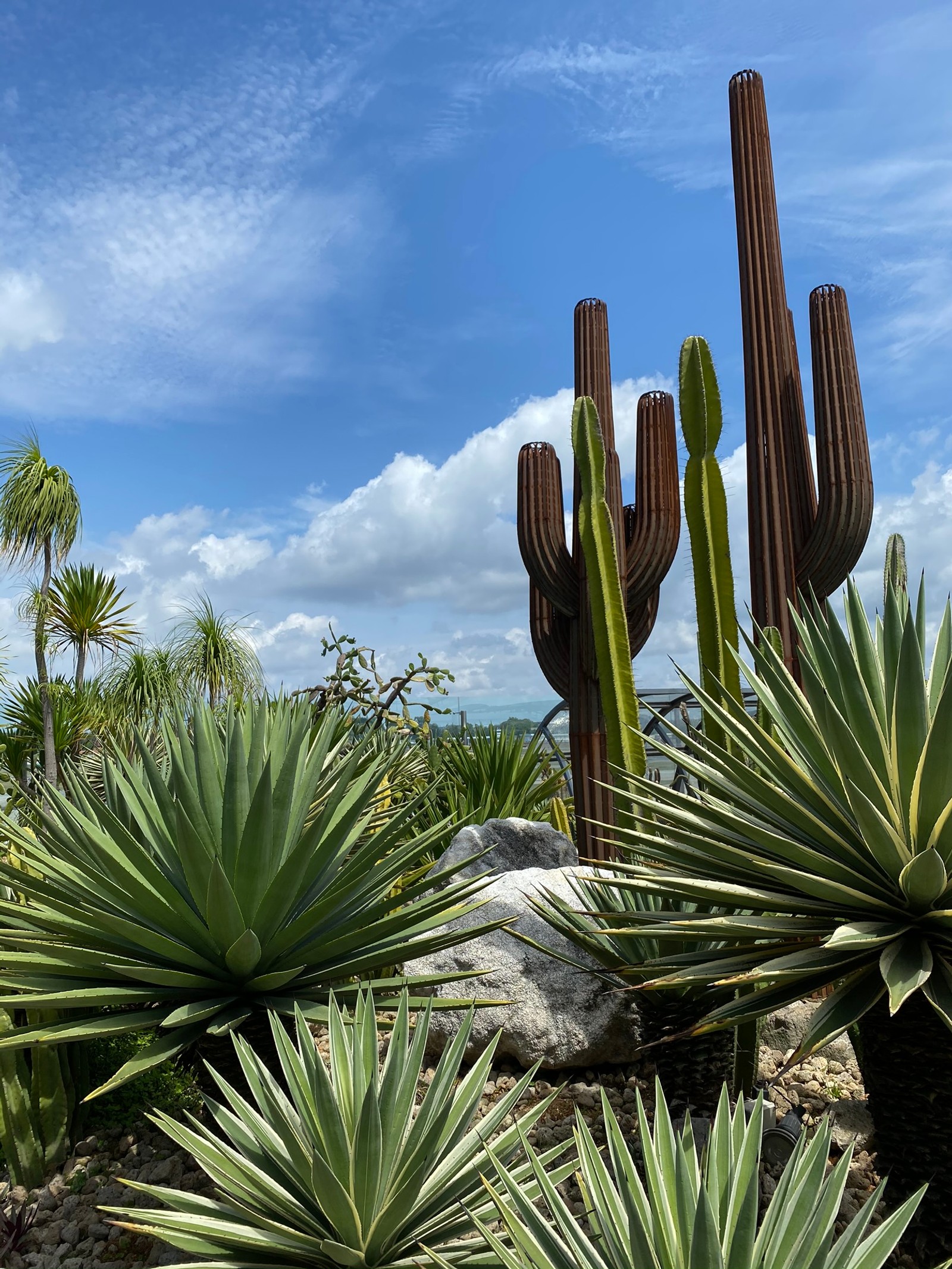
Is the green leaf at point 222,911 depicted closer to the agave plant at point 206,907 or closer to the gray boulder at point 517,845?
the agave plant at point 206,907

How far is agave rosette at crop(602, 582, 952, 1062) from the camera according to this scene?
2162 mm

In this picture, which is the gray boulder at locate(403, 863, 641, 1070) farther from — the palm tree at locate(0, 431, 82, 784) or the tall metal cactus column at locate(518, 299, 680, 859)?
the palm tree at locate(0, 431, 82, 784)

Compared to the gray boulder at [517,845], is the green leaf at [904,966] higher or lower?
lower

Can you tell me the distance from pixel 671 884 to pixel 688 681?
2.72ft

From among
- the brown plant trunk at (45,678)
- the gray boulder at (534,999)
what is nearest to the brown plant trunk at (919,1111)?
the gray boulder at (534,999)

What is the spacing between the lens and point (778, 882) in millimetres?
2469

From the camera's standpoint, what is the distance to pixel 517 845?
484cm

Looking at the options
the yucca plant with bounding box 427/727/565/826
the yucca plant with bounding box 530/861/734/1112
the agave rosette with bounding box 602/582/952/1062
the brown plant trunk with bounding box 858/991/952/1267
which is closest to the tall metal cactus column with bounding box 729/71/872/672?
the yucca plant with bounding box 427/727/565/826

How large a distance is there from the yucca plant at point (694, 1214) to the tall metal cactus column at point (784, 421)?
488 cm

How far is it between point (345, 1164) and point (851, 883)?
4.44 ft

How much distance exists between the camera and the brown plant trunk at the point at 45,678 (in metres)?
13.0

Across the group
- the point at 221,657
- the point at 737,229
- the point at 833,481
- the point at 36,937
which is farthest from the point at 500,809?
the point at 221,657

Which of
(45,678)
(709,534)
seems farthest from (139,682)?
(709,534)

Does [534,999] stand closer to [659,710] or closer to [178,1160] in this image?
[178,1160]
